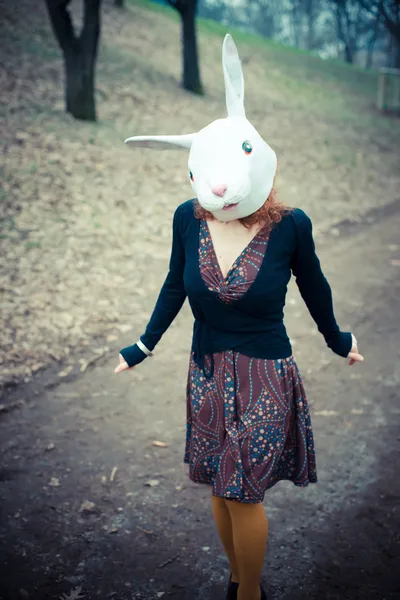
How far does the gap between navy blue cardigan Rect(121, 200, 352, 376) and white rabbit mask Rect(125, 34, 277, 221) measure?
0.17 m

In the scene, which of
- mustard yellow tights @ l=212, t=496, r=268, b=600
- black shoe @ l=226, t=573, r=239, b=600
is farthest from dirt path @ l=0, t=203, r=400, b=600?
mustard yellow tights @ l=212, t=496, r=268, b=600

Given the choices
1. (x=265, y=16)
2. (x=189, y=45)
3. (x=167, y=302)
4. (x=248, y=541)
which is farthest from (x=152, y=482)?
(x=265, y=16)

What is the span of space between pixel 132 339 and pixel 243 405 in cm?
320

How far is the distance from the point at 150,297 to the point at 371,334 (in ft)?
7.34

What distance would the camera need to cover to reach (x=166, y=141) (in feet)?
8.21

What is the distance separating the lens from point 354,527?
3205 mm

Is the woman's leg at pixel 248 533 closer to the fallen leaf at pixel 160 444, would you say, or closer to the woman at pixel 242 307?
the woman at pixel 242 307

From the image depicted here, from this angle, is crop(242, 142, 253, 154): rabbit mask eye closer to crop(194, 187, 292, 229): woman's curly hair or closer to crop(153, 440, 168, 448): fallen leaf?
crop(194, 187, 292, 229): woman's curly hair

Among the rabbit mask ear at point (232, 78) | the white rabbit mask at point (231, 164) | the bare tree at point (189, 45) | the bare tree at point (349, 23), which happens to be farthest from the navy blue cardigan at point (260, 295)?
the bare tree at point (349, 23)

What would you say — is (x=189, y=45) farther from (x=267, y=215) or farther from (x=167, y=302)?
(x=267, y=215)

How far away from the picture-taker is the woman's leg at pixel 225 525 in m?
2.58

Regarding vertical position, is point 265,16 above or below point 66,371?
below

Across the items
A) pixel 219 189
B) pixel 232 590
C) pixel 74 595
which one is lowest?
pixel 74 595

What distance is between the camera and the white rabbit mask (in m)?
2.21
